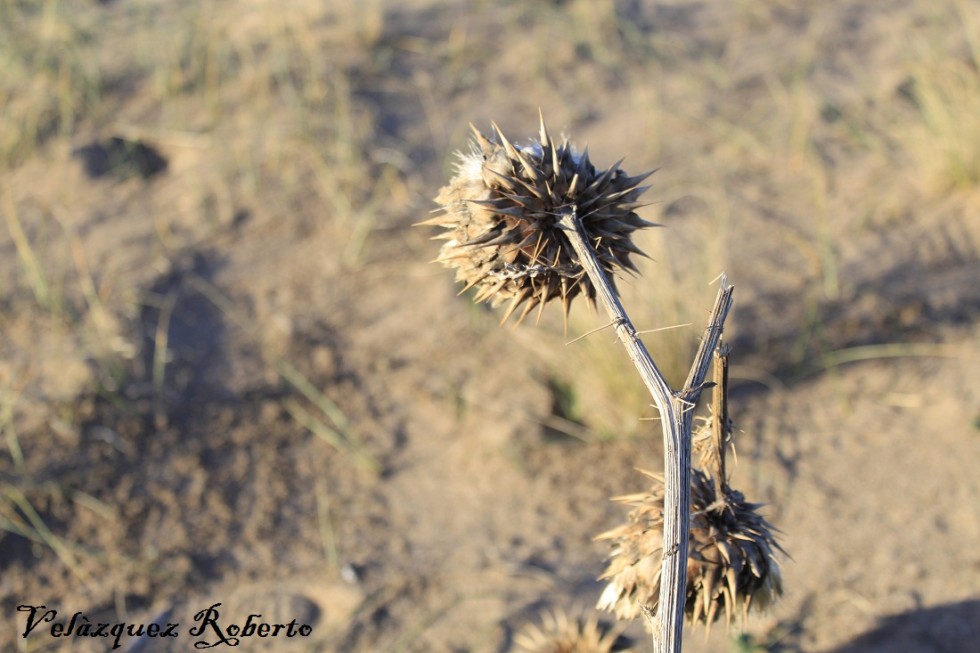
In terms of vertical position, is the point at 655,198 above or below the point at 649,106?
below

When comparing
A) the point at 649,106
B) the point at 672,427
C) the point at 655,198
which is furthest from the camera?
the point at 649,106

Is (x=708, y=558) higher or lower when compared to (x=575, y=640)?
higher

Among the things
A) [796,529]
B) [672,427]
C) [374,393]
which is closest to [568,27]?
[374,393]

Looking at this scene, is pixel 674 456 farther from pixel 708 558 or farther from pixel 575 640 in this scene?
pixel 575 640

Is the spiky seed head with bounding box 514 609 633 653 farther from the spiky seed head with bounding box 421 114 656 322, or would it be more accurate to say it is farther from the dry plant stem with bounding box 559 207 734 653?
the spiky seed head with bounding box 421 114 656 322

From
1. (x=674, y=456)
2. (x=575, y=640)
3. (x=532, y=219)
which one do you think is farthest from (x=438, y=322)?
(x=674, y=456)

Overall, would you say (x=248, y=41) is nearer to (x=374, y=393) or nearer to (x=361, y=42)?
(x=361, y=42)

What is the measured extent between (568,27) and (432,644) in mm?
3921

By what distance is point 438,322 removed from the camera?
3.88 m

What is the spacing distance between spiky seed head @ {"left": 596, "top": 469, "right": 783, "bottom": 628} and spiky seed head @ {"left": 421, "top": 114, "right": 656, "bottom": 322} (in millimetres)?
417

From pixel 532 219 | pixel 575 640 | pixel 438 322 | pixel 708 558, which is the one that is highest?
pixel 438 322

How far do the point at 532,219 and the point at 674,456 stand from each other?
0.50m

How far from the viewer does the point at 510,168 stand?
167 centimetres

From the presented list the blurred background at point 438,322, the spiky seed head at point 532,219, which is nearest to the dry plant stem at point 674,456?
the spiky seed head at point 532,219
